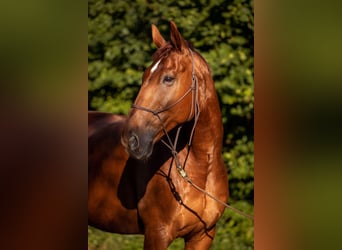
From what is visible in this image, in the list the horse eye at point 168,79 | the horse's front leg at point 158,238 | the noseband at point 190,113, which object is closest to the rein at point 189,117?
the noseband at point 190,113

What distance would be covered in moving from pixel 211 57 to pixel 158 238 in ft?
3.87

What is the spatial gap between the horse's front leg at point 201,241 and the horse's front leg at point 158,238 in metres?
0.17

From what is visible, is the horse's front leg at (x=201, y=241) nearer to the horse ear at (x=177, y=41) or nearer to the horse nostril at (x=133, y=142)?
the horse nostril at (x=133, y=142)

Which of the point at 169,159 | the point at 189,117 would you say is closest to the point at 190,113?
the point at 189,117

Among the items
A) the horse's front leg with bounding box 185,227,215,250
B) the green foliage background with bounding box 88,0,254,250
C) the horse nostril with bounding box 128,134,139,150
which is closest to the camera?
the horse nostril with bounding box 128,134,139,150

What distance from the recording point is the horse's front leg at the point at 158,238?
2.77 meters

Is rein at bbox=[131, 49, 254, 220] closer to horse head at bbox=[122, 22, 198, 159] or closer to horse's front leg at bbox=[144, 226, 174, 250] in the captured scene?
horse head at bbox=[122, 22, 198, 159]

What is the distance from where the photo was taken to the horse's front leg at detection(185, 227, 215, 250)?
2.89m

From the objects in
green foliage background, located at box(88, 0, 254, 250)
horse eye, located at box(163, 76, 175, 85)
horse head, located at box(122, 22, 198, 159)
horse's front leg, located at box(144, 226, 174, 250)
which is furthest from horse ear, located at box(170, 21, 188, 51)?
horse's front leg, located at box(144, 226, 174, 250)

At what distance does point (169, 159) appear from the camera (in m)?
2.83

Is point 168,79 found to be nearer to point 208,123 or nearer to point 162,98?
point 162,98
